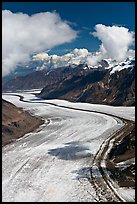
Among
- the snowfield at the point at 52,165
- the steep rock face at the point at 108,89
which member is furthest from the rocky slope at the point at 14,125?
the steep rock face at the point at 108,89

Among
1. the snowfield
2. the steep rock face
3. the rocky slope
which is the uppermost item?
the steep rock face

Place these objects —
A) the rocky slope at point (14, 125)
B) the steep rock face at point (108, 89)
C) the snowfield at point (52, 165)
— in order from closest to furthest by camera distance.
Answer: the snowfield at point (52, 165), the rocky slope at point (14, 125), the steep rock face at point (108, 89)

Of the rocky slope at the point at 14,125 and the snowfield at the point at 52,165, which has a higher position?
the rocky slope at the point at 14,125

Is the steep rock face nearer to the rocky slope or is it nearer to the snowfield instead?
the rocky slope

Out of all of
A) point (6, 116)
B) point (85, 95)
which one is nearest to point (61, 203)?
point (6, 116)

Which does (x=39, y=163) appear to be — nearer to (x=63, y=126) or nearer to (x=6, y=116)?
(x=63, y=126)

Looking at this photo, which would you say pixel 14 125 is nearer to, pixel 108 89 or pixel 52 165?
pixel 52 165

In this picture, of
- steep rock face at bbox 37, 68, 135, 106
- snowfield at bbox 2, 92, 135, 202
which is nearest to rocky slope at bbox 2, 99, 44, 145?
snowfield at bbox 2, 92, 135, 202

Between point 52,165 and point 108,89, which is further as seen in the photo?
point 108,89

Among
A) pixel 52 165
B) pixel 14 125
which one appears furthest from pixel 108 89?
pixel 52 165

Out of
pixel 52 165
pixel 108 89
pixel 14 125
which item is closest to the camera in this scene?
pixel 52 165

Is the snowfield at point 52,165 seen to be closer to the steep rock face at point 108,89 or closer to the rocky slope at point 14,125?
the rocky slope at point 14,125
